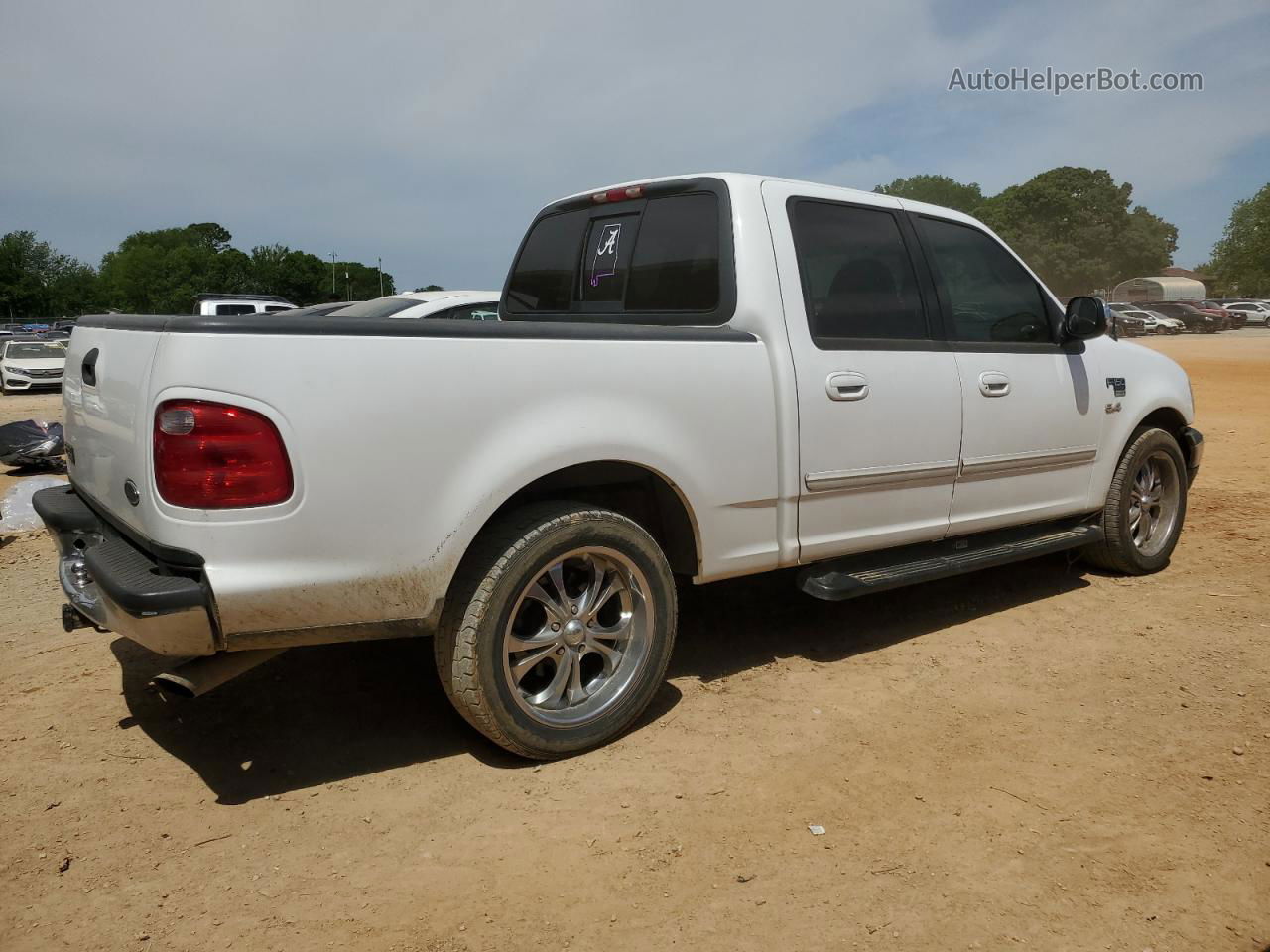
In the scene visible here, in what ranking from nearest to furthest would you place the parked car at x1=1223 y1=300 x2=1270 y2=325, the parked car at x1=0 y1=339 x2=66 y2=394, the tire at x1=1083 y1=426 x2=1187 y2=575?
the tire at x1=1083 y1=426 x2=1187 y2=575 < the parked car at x1=0 y1=339 x2=66 y2=394 < the parked car at x1=1223 y1=300 x2=1270 y2=325

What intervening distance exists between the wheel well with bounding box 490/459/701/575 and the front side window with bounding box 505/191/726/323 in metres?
0.74

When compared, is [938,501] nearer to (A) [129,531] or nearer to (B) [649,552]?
(B) [649,552]

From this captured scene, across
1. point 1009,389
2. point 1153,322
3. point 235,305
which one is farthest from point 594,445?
point 1153,322

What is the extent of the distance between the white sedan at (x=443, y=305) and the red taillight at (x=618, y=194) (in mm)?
4662

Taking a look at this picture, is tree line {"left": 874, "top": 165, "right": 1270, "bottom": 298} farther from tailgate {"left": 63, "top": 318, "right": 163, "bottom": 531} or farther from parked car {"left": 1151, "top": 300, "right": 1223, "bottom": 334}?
tailgate {"left": 63, "top": 318, "right": 163, "bottom": 531}

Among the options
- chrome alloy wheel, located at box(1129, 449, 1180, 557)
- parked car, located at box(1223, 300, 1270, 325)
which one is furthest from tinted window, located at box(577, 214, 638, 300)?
parked car, located at box(1223, 300, 1270, 325)

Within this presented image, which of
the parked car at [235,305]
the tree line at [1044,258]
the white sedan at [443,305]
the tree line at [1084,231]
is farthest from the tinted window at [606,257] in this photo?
the tree line at [1084,231]

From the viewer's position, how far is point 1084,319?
4691 millimetres

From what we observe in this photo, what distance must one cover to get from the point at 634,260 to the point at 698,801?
2258 mm

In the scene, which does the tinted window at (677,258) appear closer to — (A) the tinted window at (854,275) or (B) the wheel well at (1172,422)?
(A) the tinted window at (854,275)

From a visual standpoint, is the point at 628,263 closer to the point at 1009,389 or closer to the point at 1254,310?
the point at 1009,389

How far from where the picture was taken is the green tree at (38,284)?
73.5 m

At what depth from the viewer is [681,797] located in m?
3.05

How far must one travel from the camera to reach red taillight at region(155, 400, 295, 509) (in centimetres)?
259
